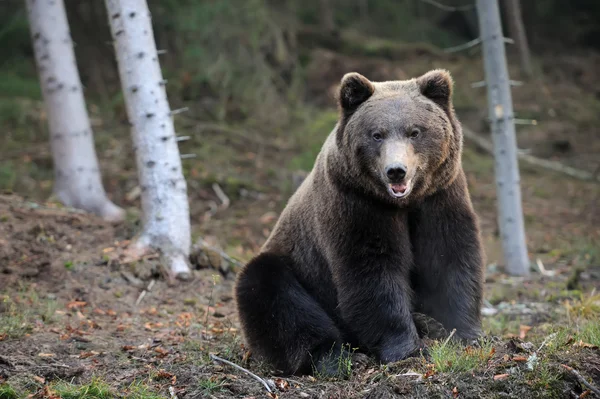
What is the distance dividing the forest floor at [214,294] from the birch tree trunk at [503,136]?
17.4 inches

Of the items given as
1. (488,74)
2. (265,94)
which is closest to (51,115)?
(265,94)

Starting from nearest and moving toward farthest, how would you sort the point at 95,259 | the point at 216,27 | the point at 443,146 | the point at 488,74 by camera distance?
1. the point at 443,146
2. the point at 95,259
3. the point at 488,74
4. the point at 216,27

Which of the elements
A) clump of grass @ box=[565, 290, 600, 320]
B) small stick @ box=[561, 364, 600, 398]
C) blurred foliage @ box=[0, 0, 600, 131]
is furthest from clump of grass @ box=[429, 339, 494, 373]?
blurred foliage @ box=[0, 0, 600, 131]

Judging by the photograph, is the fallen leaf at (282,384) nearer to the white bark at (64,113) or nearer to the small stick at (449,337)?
the small stick at (449,337)

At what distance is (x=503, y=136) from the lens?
9297mm

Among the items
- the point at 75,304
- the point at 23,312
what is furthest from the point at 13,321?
the point at 75,304

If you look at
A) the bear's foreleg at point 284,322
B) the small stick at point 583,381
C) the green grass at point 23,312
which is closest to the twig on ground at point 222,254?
the green grass at point 23,312

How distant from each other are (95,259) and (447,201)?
4.14 m

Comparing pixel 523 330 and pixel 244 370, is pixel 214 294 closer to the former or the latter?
pixel 244 370

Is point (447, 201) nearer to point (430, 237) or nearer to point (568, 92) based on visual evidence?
point (430, 237)

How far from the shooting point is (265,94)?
13.3 meters

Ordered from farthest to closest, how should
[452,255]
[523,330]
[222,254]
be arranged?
[222,254], [523,330], [452,255]

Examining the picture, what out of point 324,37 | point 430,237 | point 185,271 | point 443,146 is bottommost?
point 185,271

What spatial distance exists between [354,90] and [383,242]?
1190 mm
